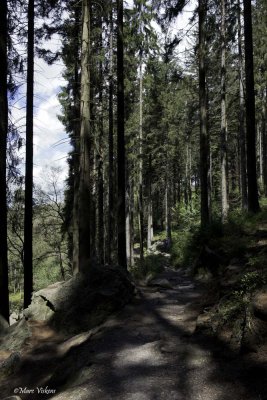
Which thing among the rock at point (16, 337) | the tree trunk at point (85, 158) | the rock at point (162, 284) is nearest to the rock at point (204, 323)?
the rock at point (16, 337)

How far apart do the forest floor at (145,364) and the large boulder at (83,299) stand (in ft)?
1.28

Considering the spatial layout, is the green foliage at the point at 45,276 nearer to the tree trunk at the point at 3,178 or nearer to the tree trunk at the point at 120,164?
the tree trunk at the point at 120,164

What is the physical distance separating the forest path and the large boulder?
57 cm

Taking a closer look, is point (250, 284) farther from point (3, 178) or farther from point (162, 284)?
point (3, 178)

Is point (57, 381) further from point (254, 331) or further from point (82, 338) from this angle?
point (254, 331)

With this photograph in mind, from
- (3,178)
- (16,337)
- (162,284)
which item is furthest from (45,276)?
(16,337)

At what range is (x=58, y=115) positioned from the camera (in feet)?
76.2

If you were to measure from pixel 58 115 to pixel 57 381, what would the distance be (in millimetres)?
20068

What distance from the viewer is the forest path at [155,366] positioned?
394cm

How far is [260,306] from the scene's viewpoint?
14.9ft

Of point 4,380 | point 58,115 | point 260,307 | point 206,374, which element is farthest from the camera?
point 58,115

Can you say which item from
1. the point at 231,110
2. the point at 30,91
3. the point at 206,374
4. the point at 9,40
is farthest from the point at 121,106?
the point at 231,110

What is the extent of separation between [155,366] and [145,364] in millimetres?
192

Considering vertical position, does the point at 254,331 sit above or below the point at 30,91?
below
